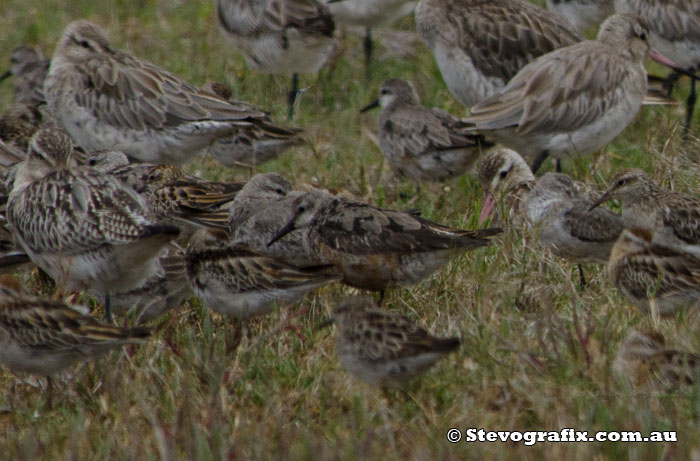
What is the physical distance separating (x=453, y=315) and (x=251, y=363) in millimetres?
1276

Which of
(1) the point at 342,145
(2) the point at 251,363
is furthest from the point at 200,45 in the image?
(2) the point at 251,363

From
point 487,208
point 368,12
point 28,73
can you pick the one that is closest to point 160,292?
point 487,208

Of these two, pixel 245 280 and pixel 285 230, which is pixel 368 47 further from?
pixel 245 280

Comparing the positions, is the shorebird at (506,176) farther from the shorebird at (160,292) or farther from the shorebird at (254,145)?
the shorebird at (160,292)

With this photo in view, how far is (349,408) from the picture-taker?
587cm

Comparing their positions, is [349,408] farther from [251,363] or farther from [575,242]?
[575,242]

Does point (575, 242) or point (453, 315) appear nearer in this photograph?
point (453, 315)

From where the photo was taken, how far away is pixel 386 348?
5.66m

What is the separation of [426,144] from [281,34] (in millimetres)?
3431

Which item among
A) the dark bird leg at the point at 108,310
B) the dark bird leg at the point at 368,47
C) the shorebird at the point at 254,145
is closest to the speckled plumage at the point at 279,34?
the dark bird leg at the point at 368,47

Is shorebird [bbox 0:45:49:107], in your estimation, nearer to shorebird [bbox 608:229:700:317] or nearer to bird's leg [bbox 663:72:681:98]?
bird's leg [bbox 663:72:681:98]

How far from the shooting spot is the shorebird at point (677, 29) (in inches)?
410

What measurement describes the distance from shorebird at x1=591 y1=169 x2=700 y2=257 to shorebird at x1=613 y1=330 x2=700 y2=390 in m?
1.84

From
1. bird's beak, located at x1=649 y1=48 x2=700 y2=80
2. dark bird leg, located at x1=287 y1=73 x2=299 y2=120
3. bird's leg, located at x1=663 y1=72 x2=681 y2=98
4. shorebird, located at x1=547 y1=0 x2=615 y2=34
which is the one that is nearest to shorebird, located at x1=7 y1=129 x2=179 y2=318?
dark bird leg, located at x1=287 y1=73 x2=299 y2=120
